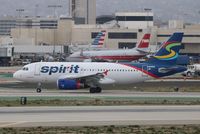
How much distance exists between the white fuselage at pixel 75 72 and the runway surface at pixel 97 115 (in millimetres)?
20621

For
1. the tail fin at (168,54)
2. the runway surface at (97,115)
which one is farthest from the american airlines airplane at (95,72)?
the runway surface at (97,115)

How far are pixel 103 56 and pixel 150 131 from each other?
109461 millimetres

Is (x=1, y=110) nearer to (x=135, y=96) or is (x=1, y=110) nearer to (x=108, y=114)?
(x=108, y=114)

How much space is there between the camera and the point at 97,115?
154 feet

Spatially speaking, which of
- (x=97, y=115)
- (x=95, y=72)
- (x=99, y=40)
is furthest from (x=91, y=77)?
(x=99, y=40)

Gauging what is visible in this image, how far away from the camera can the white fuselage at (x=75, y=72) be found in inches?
2869

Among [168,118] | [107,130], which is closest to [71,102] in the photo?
[168,118]

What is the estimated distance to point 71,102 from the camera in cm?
5719

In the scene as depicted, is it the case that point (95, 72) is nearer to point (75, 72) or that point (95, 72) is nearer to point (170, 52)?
point (75, 72)

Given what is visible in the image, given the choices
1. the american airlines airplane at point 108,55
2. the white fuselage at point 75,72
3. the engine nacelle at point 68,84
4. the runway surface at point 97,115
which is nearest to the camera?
the runway surface at point 97,115

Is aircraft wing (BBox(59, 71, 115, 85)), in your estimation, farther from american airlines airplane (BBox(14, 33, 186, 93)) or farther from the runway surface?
the runway surface

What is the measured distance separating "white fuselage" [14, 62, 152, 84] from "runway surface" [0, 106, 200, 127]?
67.7 ft

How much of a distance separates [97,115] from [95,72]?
26667 mm

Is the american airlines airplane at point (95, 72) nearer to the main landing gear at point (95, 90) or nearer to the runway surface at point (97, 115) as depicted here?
the main landing gear at point (95, 90)
